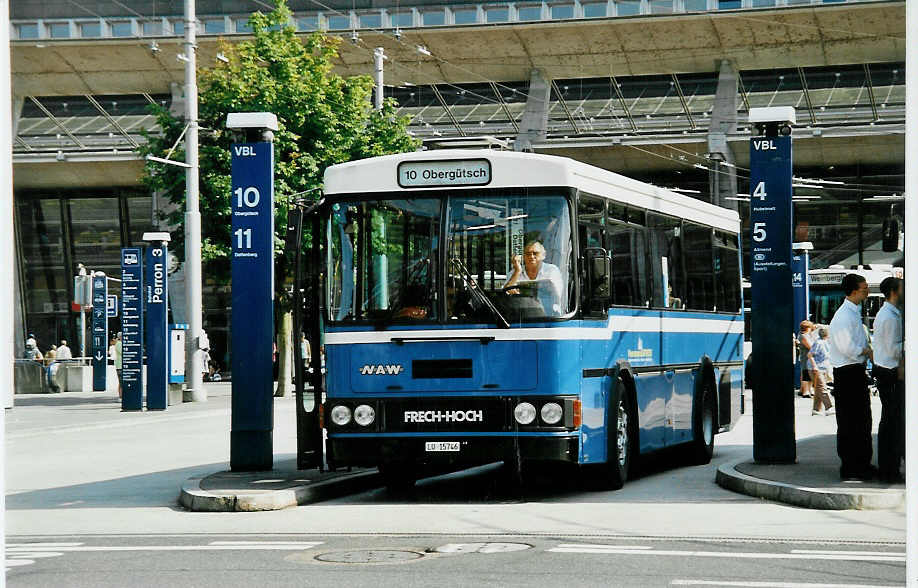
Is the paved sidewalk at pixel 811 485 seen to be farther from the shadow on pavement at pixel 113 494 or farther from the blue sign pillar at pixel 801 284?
the blue sign pillar at pixel 801 284

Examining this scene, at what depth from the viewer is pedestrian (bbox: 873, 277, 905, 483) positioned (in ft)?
40.2

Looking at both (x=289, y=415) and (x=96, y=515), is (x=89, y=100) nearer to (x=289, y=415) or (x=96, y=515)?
(x=289, y=415)

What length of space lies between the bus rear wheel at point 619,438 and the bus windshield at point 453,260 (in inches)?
52.7

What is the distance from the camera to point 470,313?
1275 cm

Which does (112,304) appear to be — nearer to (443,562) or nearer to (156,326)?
(156,326)

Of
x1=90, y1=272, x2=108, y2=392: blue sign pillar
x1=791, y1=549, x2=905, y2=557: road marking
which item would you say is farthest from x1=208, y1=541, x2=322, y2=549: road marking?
x1=90, y1=272, x2=108, y2=392: blue sign pillar

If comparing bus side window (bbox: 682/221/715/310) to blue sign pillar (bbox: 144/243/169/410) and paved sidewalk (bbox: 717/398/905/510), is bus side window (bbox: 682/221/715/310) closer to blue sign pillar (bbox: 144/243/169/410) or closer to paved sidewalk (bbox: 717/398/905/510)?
paved sidewalk (bbox: 717/398/905/510)

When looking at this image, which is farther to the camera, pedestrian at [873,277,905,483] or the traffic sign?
the traffic sign

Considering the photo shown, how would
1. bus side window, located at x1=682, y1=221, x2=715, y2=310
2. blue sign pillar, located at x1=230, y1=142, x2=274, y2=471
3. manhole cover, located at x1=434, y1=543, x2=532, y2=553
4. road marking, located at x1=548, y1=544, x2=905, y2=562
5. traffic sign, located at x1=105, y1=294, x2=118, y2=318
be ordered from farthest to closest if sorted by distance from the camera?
traffic sign, located at x1=105, y1=294, x2=118, y2=318
bus side window, located at x1=682, y1=221, x2=715, y2=310
blue sign pillar, located at x1=230, y1=142, x2=274, y2=471
manhole cover, located at x1=434, y1=543, x2=532, y2=553
road marking, located at x1=548, y1=544, x2=905, y2=562

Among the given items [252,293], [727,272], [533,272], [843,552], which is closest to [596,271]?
[533,272]

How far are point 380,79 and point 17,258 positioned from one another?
23443 mm

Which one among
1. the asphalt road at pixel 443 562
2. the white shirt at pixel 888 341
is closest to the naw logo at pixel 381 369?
the asphalt road at pixel 443 562

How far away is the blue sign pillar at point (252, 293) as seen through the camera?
14430mm

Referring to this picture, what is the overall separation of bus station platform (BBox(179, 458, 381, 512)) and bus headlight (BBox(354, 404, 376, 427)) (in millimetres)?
850
